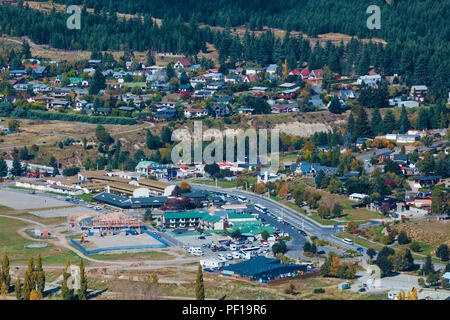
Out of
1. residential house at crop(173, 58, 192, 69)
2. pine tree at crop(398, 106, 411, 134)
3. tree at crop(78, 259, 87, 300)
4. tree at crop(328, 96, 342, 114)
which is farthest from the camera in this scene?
residential house at crop(173, 58, 192, 69)

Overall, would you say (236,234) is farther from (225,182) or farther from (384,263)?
(225,182)

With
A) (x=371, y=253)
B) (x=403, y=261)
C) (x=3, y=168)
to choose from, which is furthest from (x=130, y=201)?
(x=403, y=261)

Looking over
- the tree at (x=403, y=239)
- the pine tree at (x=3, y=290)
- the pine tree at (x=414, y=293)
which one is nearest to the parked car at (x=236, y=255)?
the tree at (x=403, y=239)

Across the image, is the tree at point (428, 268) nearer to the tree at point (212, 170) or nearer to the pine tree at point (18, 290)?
the pine tree at point (18, 290)

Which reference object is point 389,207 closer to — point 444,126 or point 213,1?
point 444,126

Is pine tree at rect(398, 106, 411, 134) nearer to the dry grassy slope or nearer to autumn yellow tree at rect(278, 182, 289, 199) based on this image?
autumn yellow tree at rect(278, 182, 289, 199)

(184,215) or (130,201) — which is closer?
(184,215)

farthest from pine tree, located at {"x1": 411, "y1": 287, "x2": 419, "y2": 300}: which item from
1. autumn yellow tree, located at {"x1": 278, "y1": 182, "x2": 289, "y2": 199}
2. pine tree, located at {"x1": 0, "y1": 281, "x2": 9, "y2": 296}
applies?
autumn yellow tree, located at {"x1": 278, "y1": 182, "x2": 289, "y2": 199}
